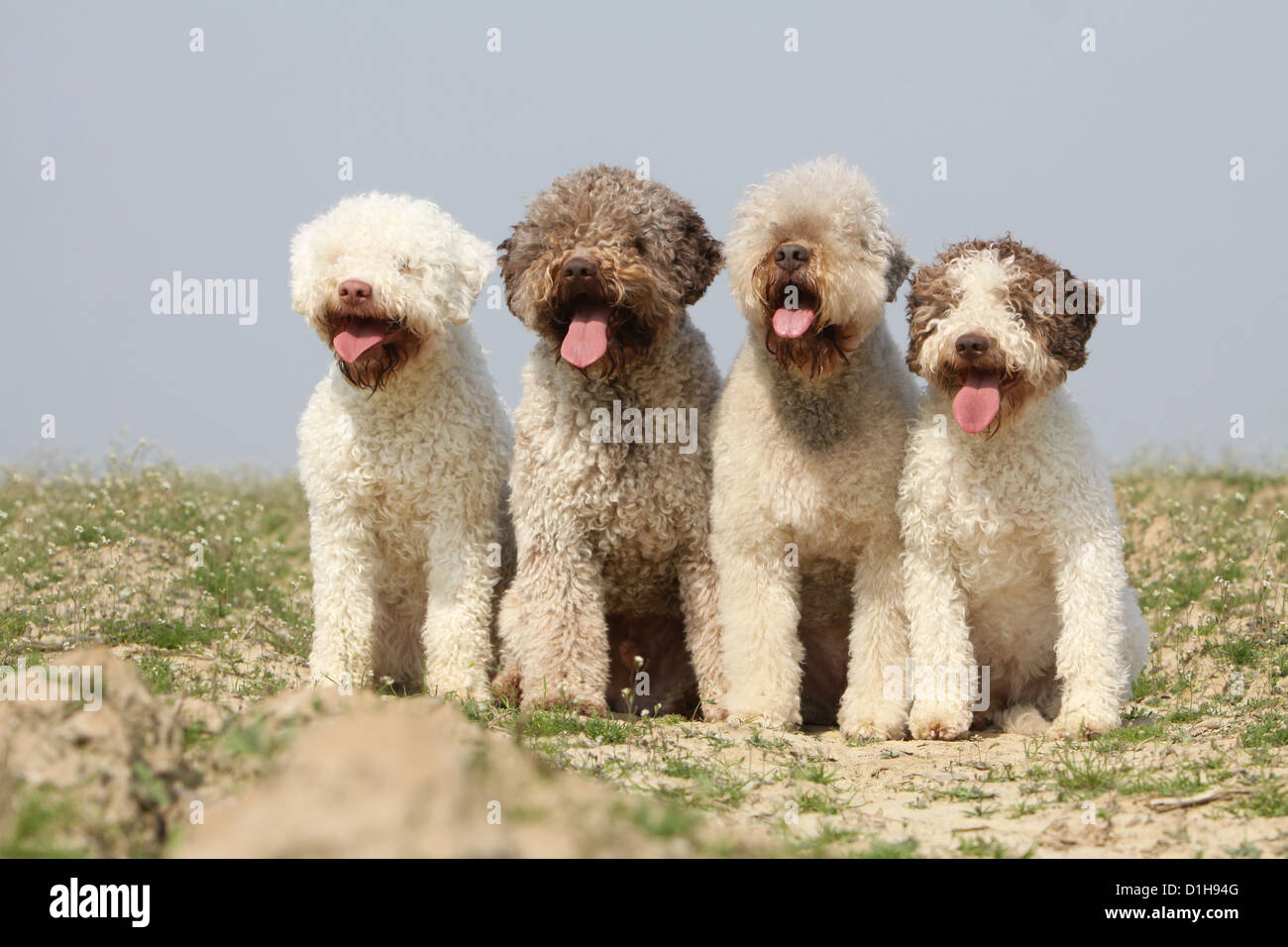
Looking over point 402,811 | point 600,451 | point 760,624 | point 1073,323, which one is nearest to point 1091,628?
point 1073,323

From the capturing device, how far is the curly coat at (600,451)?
20.8 ft

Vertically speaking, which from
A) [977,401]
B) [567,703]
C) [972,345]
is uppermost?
[972,345]

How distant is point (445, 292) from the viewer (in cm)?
645

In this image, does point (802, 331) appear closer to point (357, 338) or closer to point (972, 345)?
point (972, 345)

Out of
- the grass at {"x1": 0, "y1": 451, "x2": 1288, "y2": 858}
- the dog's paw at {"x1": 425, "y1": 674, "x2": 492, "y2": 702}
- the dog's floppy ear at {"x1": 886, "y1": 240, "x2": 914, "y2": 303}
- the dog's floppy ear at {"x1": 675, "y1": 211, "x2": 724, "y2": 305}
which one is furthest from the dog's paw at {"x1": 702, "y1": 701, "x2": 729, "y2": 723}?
the dog's floppy ear at {"x1": 886, "y1": 240, "x2": 914, "y2": 303}

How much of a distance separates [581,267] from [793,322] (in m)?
1.02

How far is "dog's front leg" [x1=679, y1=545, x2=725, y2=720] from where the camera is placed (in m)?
6.65

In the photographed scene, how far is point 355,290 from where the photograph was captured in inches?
244

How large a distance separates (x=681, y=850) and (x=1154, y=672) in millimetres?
5127

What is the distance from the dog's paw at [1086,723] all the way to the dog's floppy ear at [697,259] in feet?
8.88

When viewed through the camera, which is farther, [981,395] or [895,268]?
[895,268]

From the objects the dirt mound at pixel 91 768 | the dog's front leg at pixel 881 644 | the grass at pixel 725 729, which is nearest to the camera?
the dirt mound at pixel 91 768

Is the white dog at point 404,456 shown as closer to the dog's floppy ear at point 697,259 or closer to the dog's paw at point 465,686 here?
the dog's paw at point 465,686
